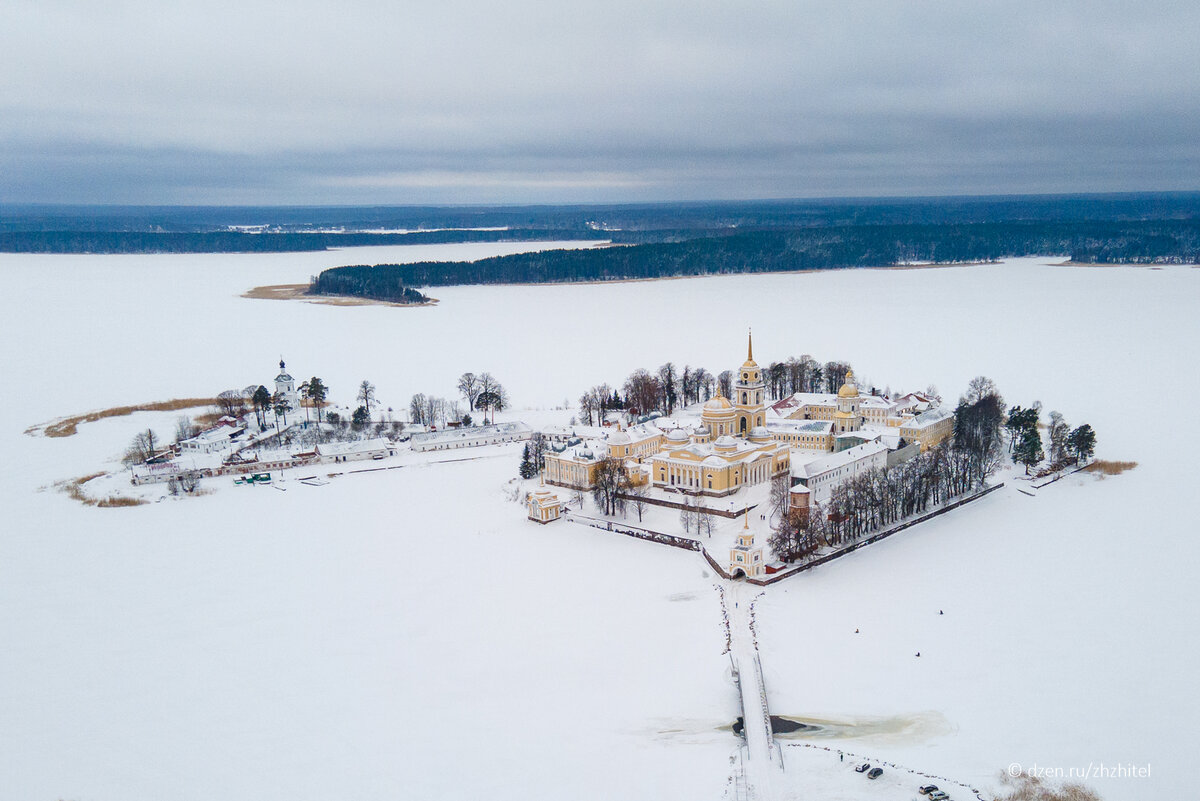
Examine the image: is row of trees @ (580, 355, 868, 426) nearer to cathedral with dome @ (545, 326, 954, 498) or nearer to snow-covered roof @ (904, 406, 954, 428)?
cathedral with dome @ (545, 326, 954, 498)

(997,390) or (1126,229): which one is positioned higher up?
(1126,229)

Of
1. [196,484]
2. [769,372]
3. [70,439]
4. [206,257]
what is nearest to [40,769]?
[196,484]

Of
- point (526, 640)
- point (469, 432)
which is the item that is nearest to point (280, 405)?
point (469, 432)

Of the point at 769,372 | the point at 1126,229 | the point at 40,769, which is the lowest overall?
the point at 40,769

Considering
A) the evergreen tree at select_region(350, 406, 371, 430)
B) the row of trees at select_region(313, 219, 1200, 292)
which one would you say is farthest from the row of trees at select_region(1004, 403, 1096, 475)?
the row of trees at select_region(313, 219, 1200, 292)

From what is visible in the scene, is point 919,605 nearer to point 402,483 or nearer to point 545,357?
point 402,483

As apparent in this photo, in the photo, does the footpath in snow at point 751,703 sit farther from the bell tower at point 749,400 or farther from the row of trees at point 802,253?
the row of trees at point 802,253
